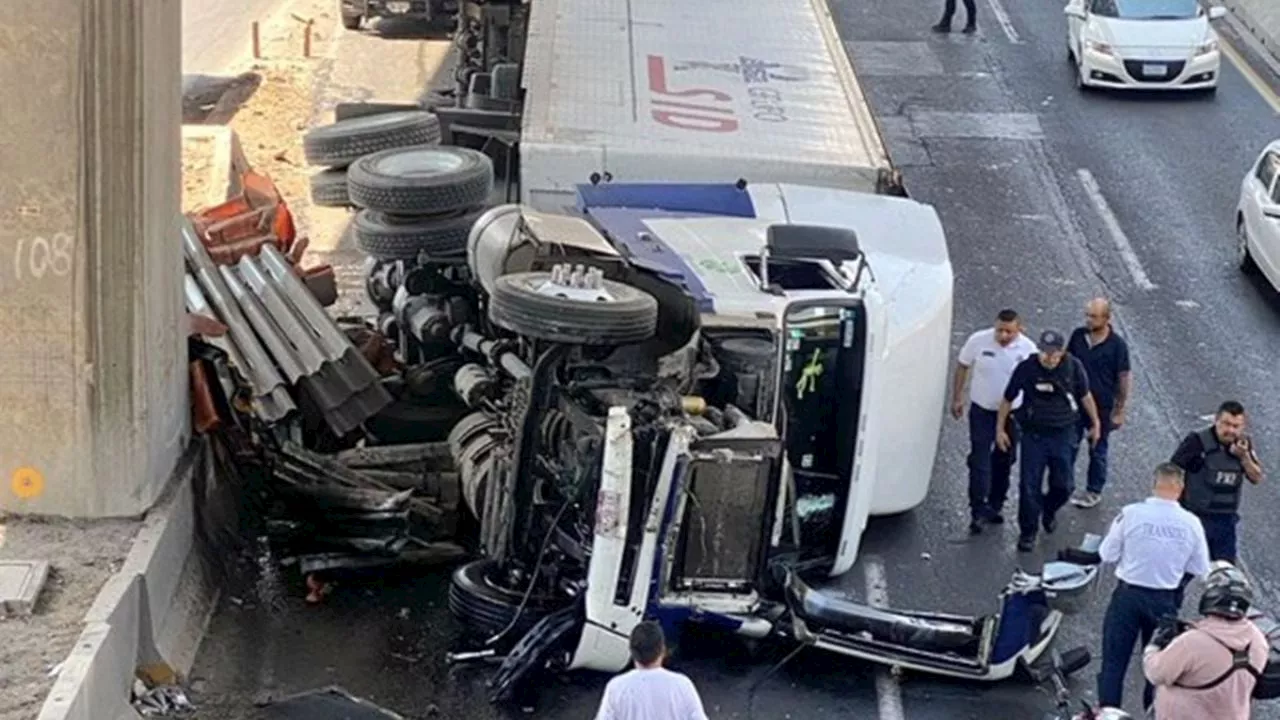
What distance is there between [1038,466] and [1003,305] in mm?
4738

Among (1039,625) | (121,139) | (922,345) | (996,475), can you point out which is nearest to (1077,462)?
(996,475)

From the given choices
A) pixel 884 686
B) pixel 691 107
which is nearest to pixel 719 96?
pixel 691 107

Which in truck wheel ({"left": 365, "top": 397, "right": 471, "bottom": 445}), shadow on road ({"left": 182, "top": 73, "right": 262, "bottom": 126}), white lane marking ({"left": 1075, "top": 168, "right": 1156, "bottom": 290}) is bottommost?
shadow on road ({"left": 182, "top": 73, "right": 262, "bottom": 126})

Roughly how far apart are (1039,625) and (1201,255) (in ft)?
29.8

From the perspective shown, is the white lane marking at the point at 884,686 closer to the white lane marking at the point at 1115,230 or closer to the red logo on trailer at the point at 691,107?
the red logo on trailer at the point at 691,107

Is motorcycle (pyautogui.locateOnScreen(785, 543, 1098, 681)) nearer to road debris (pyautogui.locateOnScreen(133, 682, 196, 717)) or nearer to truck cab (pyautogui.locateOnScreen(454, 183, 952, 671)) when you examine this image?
truck cab (pyautogui.locateOnScreen(454, 183, 952, 671))

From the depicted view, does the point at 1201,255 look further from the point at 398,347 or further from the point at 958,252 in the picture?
the point at 398,347

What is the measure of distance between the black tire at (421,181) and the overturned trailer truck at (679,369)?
1.18 ft

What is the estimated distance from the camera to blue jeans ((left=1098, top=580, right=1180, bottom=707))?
35.5 ft

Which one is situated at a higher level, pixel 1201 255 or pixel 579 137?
pixel 579 137

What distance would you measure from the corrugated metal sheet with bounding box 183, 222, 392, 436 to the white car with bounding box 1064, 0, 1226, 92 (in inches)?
526

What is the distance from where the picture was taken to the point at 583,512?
37.7ft

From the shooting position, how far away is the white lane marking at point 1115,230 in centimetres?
1898

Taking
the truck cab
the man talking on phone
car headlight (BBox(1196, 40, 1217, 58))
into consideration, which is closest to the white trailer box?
the truck cab
